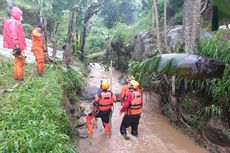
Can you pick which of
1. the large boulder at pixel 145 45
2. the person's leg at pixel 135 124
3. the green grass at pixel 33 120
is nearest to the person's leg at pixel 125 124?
the person's leg at pixel 135 124

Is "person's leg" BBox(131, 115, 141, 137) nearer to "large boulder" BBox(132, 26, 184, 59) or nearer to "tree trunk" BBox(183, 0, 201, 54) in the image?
"tree trunk" BBox(183, 0, 201, 54)

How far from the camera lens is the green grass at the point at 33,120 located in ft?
13.2

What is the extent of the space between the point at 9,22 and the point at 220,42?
5.19 m

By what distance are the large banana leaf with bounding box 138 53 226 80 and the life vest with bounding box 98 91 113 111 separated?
3.60 m

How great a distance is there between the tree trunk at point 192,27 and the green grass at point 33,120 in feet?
11.5

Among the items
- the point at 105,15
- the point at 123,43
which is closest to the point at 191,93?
the point at 123,43

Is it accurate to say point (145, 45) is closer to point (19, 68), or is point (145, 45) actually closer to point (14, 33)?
point (19, 68)

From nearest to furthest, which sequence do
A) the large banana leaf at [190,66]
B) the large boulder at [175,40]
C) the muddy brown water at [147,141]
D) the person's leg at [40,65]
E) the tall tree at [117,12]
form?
the large banana leaf at [190,66], the muddy brown water at [147,141], the person's leg at [40,65], the large boulder at [175,40], the tall tree at [117,12]

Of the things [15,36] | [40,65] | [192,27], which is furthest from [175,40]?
[15,36]

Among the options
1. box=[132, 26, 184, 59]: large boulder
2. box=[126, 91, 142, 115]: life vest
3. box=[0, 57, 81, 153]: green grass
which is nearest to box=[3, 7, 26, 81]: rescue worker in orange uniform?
box=[0, 57, 81, 153]: green grass

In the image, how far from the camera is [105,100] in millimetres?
8078

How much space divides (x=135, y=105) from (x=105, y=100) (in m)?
0.77

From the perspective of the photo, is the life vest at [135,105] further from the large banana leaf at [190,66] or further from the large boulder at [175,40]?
the large banana leaf at [190,66]

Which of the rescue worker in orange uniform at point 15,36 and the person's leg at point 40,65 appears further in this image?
the person's leg at point 40,65
